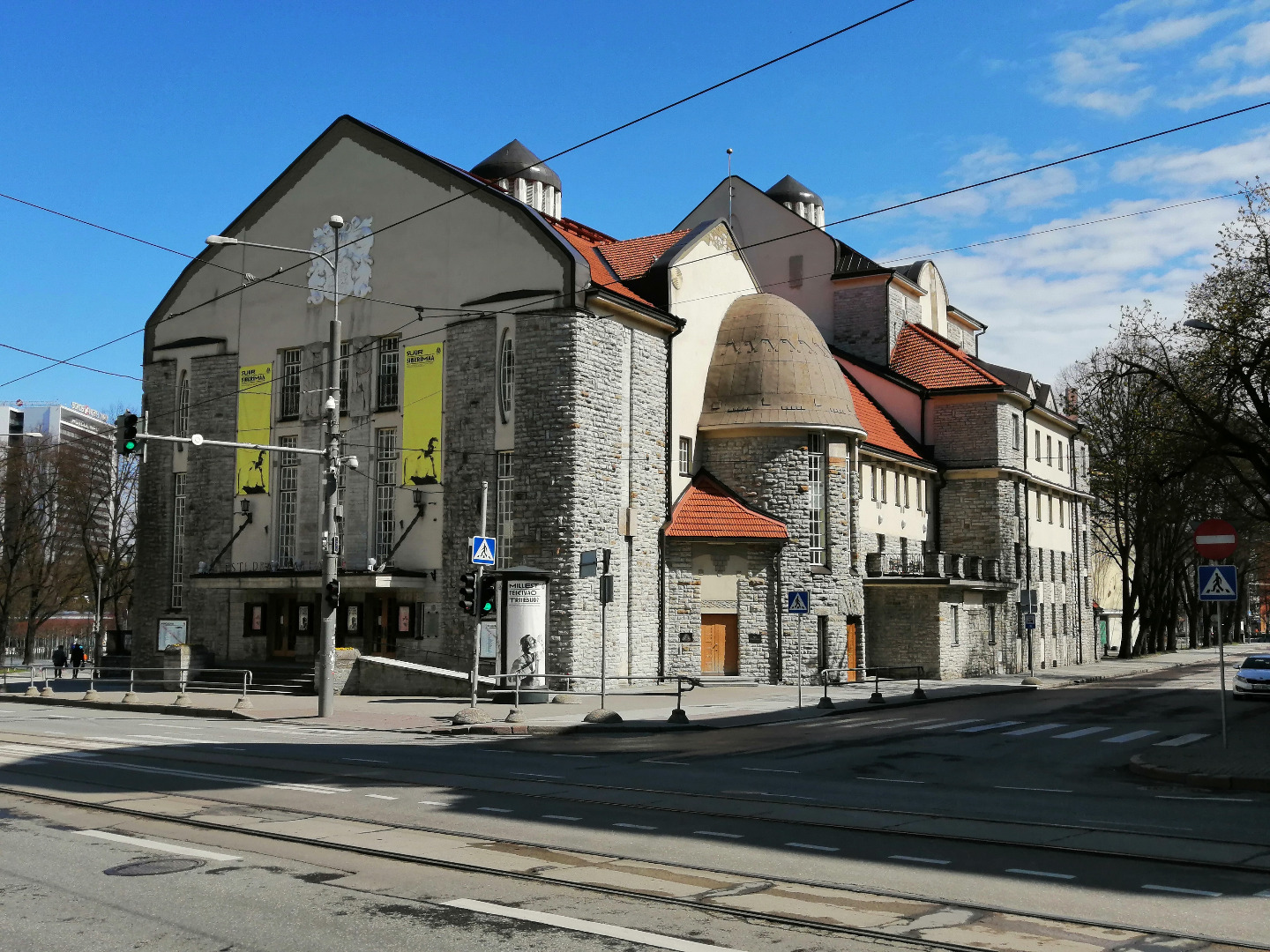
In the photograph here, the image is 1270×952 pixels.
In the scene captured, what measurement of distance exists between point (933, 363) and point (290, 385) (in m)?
26.6

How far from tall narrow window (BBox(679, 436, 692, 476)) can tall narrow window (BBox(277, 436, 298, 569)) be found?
12.6m

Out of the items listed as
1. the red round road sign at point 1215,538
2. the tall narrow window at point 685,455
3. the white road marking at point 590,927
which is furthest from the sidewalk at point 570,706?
the white road marking at point 590,927

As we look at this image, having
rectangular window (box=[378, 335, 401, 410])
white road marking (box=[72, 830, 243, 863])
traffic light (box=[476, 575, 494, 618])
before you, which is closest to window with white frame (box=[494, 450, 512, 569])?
rectangular window (box=[378, 335, 401, 410])

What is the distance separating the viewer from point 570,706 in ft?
95.7

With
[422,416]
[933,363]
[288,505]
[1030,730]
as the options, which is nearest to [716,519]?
[422,416]

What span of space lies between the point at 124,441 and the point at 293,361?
19.7m

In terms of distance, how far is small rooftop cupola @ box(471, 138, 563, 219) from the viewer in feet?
167

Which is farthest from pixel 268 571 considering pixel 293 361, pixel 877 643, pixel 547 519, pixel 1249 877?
pixel 1249 877

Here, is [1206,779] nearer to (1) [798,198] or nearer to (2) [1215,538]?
(2) [1215,538]

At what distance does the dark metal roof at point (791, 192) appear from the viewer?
5988cm

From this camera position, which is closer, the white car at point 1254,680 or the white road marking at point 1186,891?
A: the white road marking at point 1186,891

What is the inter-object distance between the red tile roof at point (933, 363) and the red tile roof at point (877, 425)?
2.42m

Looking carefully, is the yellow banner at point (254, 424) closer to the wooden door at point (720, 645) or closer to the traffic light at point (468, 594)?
the wooden door at point (720, 645)

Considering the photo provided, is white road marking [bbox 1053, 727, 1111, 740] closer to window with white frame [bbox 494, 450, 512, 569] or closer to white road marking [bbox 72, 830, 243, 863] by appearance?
white road marking [bbox 72, 830, 243, 863]
